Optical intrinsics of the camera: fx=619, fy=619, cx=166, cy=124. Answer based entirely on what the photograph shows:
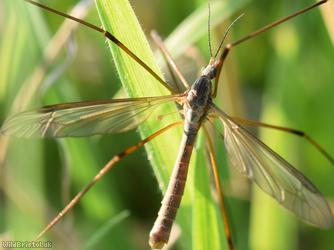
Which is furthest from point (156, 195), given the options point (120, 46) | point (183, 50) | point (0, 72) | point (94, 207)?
point (120, 46)

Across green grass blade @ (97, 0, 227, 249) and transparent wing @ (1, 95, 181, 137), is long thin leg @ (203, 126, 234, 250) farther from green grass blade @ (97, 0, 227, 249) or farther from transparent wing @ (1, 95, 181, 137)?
transparent wing @ (1, 95, 181, 137)

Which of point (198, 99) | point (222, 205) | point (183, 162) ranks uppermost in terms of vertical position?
point (198, 99)

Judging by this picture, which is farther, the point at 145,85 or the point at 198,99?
the point at 198,99

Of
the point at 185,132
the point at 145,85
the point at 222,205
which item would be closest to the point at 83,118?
the point at 145,85

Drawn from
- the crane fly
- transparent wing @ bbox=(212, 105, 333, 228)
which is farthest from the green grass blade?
transparent wing @ bbox=(212, 105, 333, 228)

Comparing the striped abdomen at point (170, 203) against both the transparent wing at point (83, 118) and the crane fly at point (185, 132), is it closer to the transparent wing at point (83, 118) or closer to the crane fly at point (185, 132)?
the crane fly at point (185, 132)

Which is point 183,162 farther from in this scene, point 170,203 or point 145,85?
point 145,85

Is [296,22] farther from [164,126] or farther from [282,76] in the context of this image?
[164,126]
